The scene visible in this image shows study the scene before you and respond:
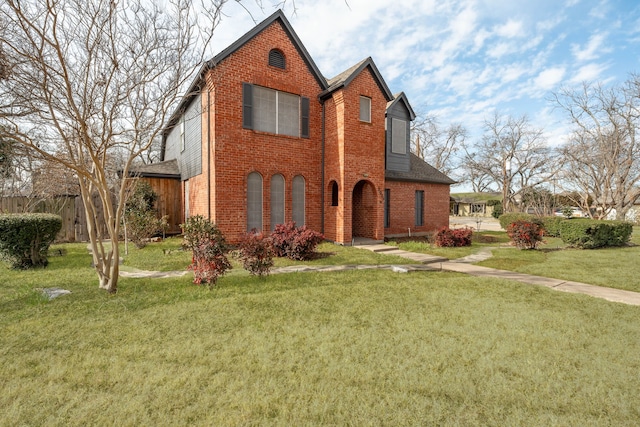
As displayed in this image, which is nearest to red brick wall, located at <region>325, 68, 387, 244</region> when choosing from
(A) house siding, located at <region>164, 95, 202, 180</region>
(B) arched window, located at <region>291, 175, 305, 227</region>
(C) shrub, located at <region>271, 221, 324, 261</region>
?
(B) arched window, located at <region>291, 175, 305, 227</region>

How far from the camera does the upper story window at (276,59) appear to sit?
10.9 m

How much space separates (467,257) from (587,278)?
3266mm

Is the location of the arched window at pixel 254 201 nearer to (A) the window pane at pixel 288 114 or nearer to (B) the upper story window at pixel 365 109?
(A) the window pane at pixel 288 114

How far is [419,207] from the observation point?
16047 millimetres

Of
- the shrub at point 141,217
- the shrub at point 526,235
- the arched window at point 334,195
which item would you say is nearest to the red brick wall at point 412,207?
the arched window at point 334,195

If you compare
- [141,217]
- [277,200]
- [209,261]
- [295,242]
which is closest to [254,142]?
[277,200]

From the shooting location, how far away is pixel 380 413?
232 cm

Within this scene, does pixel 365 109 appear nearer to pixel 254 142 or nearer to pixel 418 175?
pixel 254 142

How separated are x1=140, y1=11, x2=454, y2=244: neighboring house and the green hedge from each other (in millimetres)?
8306

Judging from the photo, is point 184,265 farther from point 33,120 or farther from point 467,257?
point 467,257

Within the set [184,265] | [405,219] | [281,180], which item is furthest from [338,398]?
[405,219]

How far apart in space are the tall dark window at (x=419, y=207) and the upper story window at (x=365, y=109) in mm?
5878

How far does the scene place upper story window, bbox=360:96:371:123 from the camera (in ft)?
39.2

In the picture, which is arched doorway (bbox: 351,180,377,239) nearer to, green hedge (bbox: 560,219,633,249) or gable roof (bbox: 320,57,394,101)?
gable roof (bbox: 320,57,394,101)
